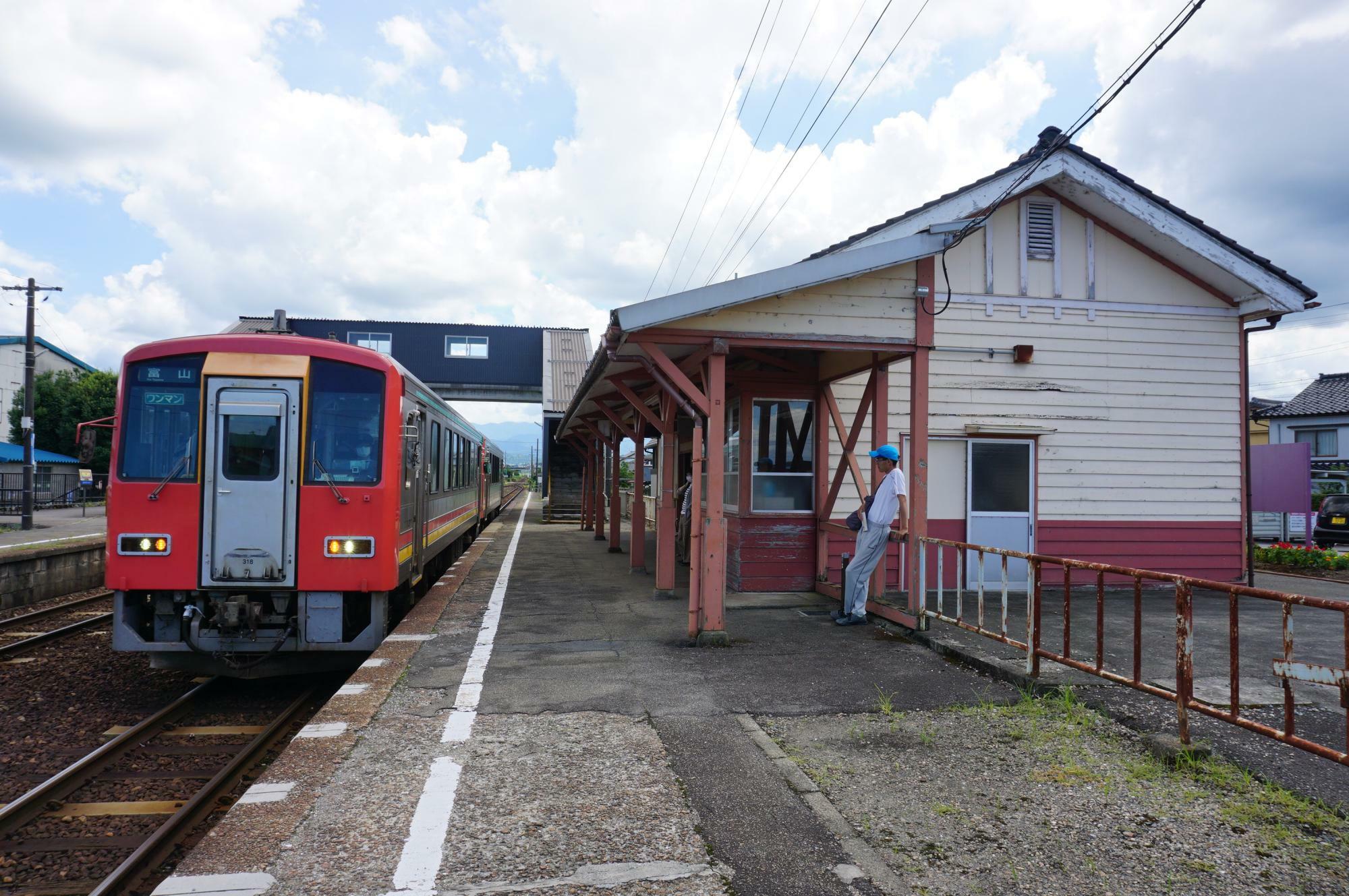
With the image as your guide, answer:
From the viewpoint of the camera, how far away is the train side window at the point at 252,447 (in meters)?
6.21

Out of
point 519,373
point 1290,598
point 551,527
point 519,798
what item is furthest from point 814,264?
point 519,373

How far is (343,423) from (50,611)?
6485mm

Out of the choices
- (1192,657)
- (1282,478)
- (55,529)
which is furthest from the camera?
(55,529)

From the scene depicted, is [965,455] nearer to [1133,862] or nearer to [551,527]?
[1133,862]

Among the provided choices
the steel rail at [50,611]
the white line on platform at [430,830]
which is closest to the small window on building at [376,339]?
the steel rail at [50,611]

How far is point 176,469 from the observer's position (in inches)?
241

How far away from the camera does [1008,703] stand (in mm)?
5281

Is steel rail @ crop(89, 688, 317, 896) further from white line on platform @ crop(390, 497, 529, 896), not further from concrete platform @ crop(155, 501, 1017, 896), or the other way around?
white line on platform @ crop(390, 497, 529, 896)

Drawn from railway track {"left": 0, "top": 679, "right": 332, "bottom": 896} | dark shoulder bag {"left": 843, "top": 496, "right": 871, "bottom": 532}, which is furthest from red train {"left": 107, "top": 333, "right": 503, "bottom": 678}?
dark shoulder bag {"left": 843, "top": 496, "right": 871, "bottom": 532}

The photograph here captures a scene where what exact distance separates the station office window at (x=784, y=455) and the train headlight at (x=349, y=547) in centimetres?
462

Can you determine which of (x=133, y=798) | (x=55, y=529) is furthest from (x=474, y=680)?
(x=55, y=529)

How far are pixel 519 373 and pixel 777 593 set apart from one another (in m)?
31.9

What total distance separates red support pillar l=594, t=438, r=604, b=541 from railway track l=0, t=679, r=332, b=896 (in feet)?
41.7

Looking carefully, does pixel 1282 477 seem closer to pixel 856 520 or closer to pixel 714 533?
pixel 856 520
